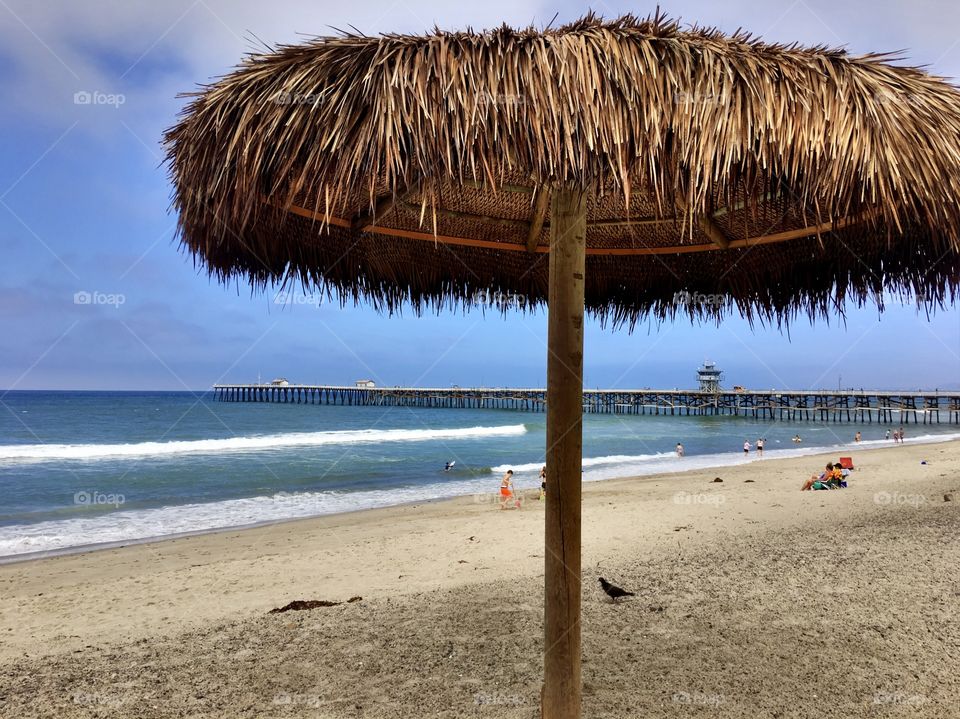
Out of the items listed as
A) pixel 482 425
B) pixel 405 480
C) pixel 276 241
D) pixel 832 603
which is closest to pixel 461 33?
pixel 276 241

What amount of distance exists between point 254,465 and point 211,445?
8.76 metres

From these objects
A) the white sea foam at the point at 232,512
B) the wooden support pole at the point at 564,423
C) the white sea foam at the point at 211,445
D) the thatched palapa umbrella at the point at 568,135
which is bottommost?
the white sea foam at the point at 232,512

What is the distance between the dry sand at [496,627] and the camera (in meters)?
3.07

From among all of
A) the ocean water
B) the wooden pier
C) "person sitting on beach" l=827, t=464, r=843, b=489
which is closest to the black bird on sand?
the ocean water

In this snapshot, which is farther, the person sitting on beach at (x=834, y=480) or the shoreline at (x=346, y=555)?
the person sitting on beach at (x=834, y=480)

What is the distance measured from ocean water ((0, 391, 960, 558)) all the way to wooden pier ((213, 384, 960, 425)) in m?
12.1

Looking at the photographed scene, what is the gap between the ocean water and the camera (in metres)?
12.7

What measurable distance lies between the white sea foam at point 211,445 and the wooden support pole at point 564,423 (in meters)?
27.2

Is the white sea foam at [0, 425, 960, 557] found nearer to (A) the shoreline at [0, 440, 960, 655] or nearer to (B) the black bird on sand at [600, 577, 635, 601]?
(A) the shoreline at [0, 440, 960, 655]

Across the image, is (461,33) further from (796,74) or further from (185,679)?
(185,679)

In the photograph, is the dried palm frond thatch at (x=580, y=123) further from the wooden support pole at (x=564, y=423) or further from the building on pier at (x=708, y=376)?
the building on pier at (x=708, y=376)

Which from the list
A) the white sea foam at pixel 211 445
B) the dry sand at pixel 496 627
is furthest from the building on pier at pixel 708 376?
the dry sand at pixel 496 627

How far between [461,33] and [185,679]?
3776 millimetres

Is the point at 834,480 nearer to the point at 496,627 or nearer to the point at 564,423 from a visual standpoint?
the point at 496,627
